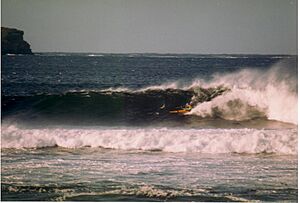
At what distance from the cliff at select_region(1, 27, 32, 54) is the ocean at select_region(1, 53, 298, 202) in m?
0.07

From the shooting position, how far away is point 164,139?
13.1ft

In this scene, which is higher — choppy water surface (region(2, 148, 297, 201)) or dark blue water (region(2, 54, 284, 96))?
dark blue water (region(2, 54, 284, 96))

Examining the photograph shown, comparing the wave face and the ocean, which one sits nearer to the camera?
the ocean

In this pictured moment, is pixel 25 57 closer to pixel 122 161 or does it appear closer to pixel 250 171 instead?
pixel 122 161

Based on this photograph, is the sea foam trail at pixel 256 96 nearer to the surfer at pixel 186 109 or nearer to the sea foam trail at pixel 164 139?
the surfer at pixel 186 109

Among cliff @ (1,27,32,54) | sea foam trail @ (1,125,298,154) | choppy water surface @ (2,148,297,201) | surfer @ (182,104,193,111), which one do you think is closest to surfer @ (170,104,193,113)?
surfer @ (182,104,193,111)

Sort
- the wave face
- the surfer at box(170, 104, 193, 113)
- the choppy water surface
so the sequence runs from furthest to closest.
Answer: the surfer at box(170, 104, 193, 113), the wave face, the choppy water surface

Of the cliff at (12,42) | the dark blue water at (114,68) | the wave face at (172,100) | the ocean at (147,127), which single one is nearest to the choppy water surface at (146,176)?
the ocean at (147,127)

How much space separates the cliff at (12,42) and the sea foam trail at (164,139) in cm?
65

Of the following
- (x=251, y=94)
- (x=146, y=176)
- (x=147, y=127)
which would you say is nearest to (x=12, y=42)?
(x=147, y=127)

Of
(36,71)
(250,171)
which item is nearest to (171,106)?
(250,171)

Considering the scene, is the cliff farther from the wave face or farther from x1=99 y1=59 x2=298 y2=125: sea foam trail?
x1=99 y1=59 x2=298 y2=125: sea foam trail

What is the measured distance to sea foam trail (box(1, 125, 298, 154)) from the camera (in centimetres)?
389

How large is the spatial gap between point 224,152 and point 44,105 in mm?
1608
